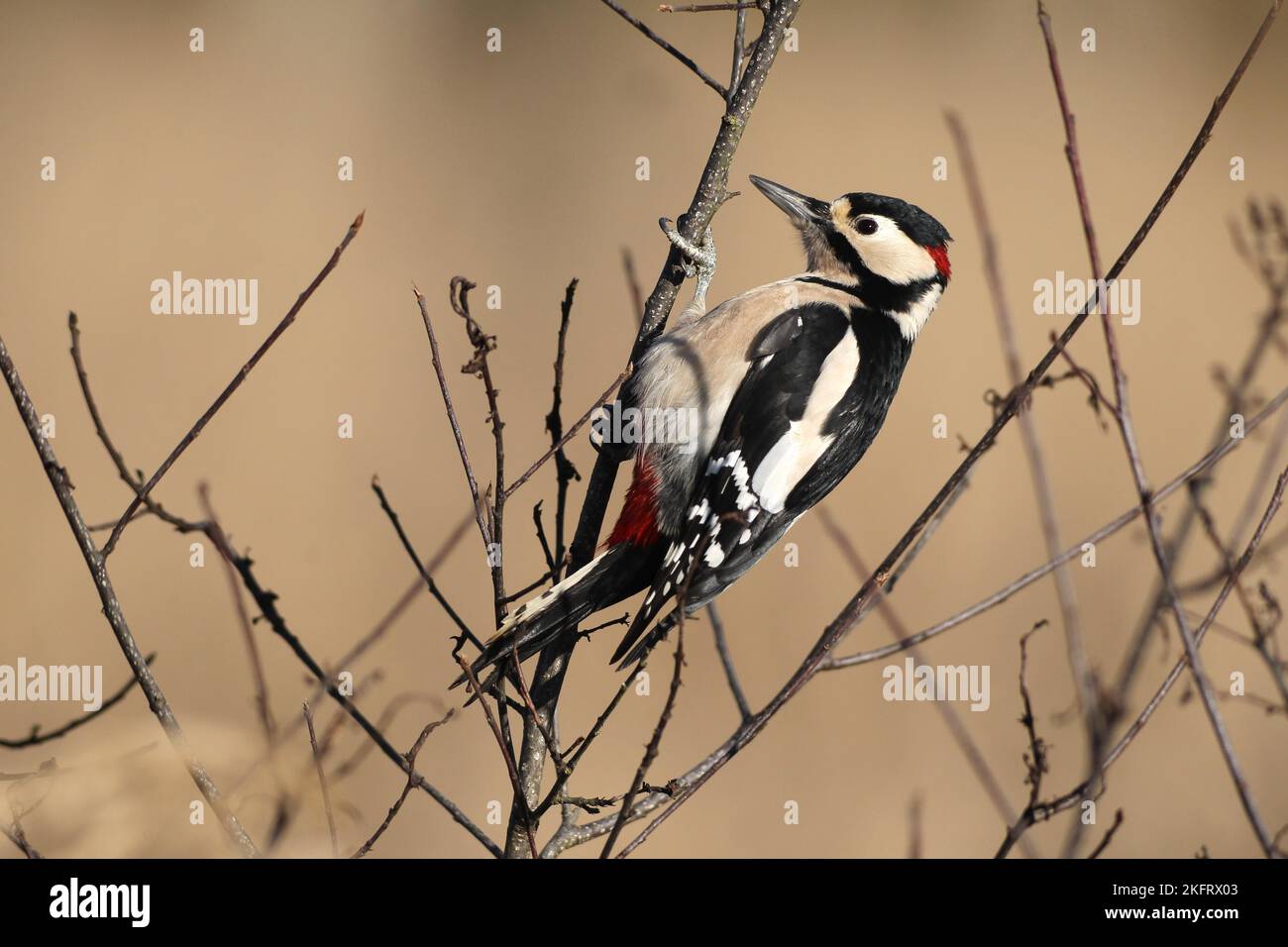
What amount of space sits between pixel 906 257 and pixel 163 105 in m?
4.80

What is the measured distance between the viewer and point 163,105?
6480mm

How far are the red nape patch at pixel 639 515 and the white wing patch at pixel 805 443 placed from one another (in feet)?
0.81

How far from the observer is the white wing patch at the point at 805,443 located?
9.25ft

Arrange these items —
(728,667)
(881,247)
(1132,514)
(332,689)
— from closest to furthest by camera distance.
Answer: (1132,514)
(332,689)
(728,667)
(881,247)

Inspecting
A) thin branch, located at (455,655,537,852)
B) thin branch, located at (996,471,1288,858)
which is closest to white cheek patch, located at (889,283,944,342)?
thin branch, located at (996,471,1288,858)

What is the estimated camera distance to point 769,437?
2.84m

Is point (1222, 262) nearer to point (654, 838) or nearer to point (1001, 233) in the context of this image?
point (1001, 233)

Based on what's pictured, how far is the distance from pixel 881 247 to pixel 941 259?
0.19m

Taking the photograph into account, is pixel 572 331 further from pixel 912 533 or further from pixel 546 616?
pixel 912 533

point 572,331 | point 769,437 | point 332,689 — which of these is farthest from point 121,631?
point 572,331

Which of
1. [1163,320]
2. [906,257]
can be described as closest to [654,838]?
[906,257]

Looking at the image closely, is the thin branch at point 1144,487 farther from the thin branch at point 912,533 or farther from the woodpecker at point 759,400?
the woodpecker at point 759,400

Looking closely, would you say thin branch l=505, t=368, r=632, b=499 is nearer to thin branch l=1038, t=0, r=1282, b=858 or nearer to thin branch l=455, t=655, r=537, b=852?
thin branch l=455, t=655, r=537, b=852

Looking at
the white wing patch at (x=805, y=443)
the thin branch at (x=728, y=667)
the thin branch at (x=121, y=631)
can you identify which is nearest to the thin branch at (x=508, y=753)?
the thin branch at (x=121, y=631)
